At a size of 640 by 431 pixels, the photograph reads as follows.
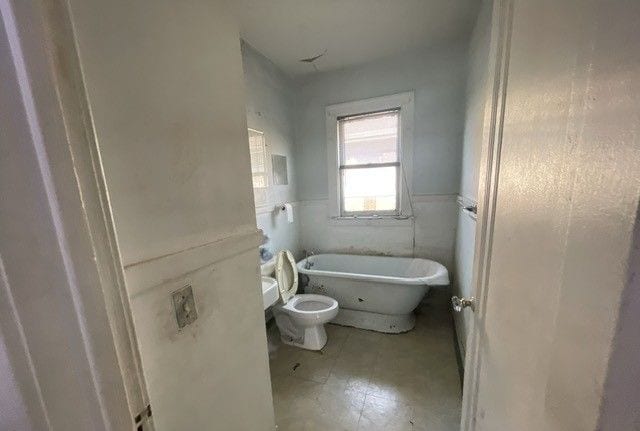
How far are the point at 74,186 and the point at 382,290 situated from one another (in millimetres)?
2183

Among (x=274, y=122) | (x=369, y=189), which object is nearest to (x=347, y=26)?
(x=274, y=122)

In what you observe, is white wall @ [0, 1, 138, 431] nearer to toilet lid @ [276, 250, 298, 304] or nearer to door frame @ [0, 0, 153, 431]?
door frame @ [0, 0, 153, 431]

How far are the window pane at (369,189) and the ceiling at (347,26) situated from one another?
46.6 inches

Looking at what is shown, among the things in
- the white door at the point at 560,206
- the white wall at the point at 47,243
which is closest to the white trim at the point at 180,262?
the white wall at the point at 47,243

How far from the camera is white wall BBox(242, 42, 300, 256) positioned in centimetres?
210

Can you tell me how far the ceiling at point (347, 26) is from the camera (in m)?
1.69

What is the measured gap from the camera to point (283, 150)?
264 centimetres

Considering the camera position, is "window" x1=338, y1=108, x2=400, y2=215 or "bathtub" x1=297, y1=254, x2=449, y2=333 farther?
"window" x1=338, y1=108, x2=400, y2=215

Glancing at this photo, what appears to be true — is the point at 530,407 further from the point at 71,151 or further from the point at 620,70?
the point at 71,151

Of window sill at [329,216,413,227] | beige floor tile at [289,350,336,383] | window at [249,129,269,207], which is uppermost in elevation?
window at [249,129,269,207]

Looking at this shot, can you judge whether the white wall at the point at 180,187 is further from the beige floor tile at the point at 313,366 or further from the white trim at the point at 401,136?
the white trim at the point at 401,136

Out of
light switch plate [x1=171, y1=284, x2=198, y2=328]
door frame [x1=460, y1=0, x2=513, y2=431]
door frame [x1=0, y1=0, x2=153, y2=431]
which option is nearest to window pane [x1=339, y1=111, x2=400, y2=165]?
door frame [x1=460, y1=0, x2=513, y2=431]

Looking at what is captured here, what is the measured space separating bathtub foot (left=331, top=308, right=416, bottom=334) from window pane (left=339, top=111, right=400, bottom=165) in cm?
168

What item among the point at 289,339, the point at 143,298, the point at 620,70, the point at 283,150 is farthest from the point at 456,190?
the point at 143,298
